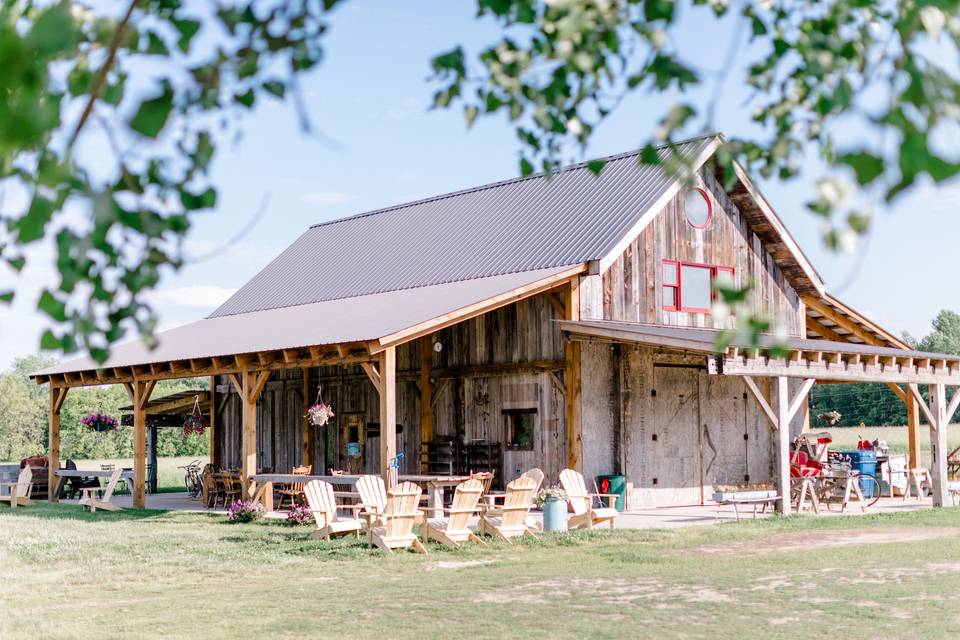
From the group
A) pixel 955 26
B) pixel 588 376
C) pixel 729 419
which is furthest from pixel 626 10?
pixel 729 419

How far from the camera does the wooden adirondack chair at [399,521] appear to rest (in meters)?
13.7

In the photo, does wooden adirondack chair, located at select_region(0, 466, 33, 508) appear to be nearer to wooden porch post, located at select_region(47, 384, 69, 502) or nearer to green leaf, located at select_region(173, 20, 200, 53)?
wooden porch post, located at select_region(47, 384, 69, 502)

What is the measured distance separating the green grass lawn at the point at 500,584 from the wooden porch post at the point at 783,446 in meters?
0.90

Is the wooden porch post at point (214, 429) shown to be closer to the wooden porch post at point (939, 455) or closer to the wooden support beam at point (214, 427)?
the wooden support beam at point (214, 427)

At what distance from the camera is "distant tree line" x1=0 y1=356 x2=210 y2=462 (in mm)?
59375

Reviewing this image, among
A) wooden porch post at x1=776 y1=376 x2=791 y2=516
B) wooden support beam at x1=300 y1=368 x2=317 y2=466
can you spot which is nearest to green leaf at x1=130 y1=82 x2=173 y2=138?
wooden porch post at x1=776 y1=376 x2=791 y2=516

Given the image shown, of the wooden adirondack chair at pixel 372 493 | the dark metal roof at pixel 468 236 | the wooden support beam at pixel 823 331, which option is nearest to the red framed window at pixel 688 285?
the dark metal roof at pixel 468 236

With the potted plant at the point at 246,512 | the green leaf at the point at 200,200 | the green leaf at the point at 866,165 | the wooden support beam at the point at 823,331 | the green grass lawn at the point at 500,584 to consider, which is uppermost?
the wooden support beam at the point at 823,331

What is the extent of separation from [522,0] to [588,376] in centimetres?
1538

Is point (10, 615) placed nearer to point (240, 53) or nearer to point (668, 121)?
point (240, 53)

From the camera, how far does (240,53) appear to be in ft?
14.4

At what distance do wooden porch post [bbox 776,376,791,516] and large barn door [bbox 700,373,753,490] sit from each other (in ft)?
11.7

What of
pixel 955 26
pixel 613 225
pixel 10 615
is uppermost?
pixel 613 225

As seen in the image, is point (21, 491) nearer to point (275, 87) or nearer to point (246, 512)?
point (246, 512)
